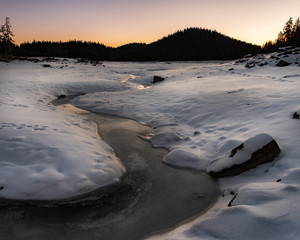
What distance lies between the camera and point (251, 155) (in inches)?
185

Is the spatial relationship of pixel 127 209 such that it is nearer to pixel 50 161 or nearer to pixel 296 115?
pixel 50 161

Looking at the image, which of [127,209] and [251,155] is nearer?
[127,209]

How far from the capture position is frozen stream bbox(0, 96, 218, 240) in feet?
11.0

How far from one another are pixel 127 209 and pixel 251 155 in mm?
3018

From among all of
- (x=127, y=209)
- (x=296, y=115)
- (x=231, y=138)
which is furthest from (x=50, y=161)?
(x=296, y=115)

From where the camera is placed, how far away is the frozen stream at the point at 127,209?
3346 millimetres

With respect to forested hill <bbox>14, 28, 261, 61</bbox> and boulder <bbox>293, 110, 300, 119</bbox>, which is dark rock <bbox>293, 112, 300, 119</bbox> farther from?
forested hill <bbox>14, 28, 261, 61</bbox>

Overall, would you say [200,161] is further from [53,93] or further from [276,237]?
[53,93]

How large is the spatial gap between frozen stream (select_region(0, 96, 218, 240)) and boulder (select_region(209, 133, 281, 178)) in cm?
51

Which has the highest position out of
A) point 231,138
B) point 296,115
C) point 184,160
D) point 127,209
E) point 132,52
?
point 132,52

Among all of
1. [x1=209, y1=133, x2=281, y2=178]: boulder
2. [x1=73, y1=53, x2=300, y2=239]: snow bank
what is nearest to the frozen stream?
[x1=73, y1=53, x2=300, y2=239]: snow bank

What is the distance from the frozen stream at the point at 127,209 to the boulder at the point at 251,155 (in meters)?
0.51

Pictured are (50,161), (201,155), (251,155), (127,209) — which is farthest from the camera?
(201,155)

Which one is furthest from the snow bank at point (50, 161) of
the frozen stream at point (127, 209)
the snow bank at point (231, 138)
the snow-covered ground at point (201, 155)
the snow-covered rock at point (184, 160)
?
the snow bank at point (231, 138)
